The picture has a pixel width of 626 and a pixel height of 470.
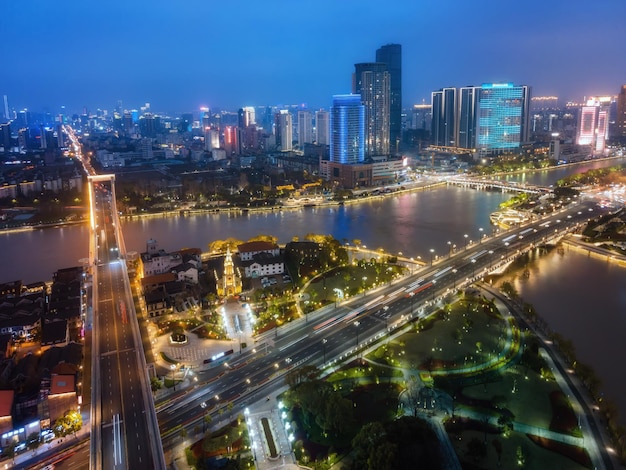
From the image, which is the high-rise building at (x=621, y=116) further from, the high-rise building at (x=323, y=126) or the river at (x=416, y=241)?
the river at (x=416, y=241)

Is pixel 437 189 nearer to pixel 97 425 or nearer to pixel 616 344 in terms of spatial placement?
pixel 616 344

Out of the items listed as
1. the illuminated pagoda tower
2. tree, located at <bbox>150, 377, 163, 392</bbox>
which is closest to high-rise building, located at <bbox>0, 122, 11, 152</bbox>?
the illuminated pagoda tower

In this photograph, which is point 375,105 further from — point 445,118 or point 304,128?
point 304,128

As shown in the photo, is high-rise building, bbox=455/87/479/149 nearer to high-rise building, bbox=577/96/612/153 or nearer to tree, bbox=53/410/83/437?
high-rise building, bbox=577/96/612/153

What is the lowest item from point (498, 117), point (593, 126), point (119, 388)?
point (119, 388)

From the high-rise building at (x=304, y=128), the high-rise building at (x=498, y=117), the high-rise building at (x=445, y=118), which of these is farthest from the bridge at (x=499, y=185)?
the high-rise building at (x=304, y=128)

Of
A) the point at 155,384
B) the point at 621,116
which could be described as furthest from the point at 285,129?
the point at 155,384
